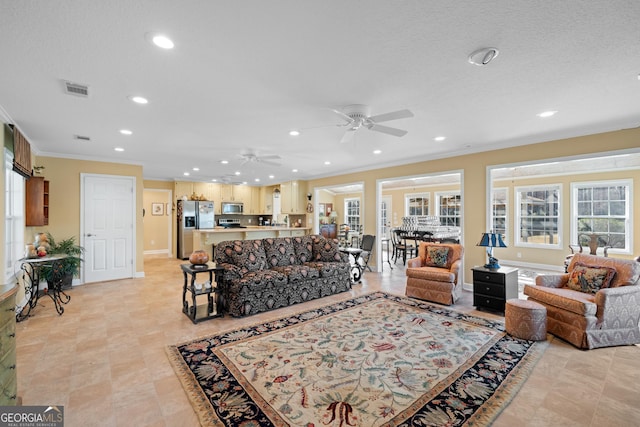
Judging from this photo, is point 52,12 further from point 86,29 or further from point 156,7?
point 156,7

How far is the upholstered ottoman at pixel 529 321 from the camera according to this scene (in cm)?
308

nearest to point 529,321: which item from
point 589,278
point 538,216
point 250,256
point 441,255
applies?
point 589,278

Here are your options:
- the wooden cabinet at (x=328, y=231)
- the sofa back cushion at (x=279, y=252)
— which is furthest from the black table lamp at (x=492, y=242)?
the wooden cabinet at (x=328, y=231)

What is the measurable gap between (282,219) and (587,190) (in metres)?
8.39

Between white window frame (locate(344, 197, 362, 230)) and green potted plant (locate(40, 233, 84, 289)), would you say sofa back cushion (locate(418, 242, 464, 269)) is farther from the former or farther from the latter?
white window frame (locate(344, 197, 362, 230))

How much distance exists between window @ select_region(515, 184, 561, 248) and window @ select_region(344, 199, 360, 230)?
529cm

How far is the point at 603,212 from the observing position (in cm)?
642

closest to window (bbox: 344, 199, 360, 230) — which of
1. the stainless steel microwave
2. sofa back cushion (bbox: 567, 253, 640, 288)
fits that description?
the stainless steel microwave

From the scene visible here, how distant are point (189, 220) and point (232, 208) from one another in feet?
5.95

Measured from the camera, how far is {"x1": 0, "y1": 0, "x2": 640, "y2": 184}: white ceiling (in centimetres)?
170

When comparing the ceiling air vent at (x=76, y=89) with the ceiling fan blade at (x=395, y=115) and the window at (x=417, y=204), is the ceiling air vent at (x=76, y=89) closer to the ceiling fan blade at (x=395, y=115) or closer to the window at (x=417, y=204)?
the ceiling fan blade at (x=395, y=115)

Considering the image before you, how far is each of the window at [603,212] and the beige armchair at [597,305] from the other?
146 inches

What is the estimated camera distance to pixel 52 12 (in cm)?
168

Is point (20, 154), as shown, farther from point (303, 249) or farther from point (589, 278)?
point (589, 278)
